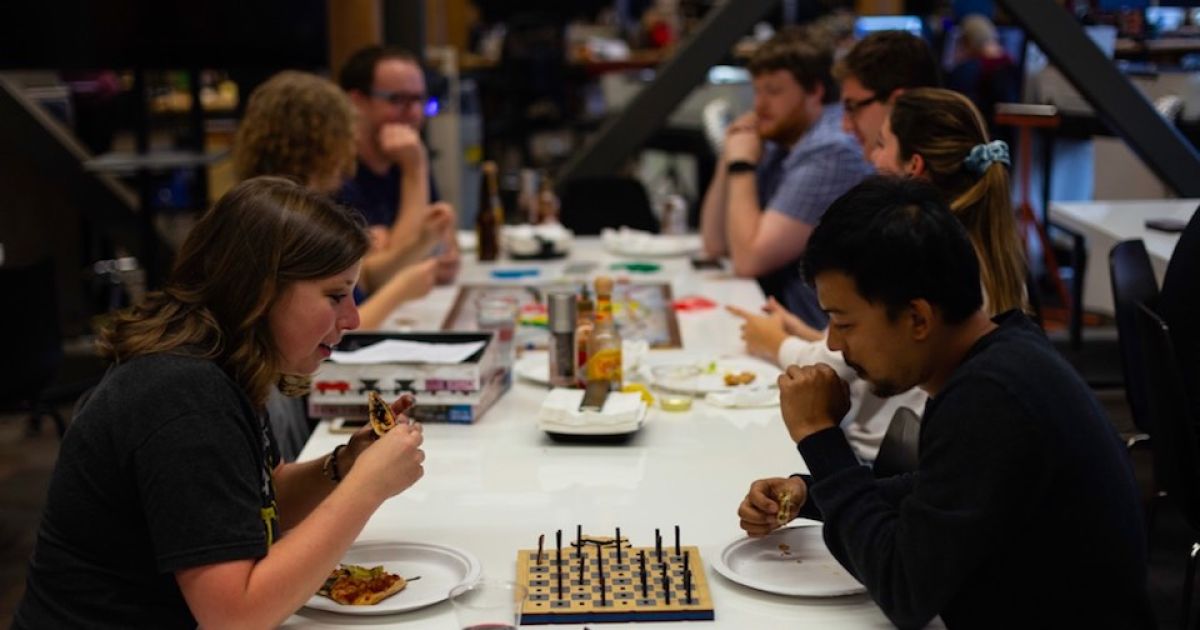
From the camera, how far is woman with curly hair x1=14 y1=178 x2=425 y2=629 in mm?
1657

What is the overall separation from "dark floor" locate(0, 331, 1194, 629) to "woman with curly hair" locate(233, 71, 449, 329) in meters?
1.45

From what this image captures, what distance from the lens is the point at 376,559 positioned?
2029 mm

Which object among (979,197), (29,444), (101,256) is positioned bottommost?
(29,444)

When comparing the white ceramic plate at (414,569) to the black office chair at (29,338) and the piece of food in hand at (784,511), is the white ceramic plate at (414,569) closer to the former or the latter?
the piece of food in hand at (784,511)

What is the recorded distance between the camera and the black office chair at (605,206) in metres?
5.69

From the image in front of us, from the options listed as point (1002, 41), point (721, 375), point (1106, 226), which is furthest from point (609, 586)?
point (1002, 41)

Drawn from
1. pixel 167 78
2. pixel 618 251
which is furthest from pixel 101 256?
pixel 618 251

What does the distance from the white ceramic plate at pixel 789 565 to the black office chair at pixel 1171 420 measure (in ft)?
3.50

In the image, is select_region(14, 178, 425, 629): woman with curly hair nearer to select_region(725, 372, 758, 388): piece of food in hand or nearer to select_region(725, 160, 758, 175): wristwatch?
select_region(725, 372, 758, 388): piece of food in hand

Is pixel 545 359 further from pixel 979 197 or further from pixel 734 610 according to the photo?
pixel 734 610

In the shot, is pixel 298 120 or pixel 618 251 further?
pixel 618 251

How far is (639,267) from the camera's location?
450cm

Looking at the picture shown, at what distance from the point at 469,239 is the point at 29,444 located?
2.06m

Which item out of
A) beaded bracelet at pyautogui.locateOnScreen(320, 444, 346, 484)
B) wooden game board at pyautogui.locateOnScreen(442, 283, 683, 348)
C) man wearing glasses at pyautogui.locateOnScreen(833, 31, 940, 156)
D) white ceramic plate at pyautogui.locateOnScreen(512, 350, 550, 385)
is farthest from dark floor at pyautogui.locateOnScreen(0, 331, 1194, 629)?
beaded bracelet at pyautogui.locateOnScreen(320, 444, 346, 484)
